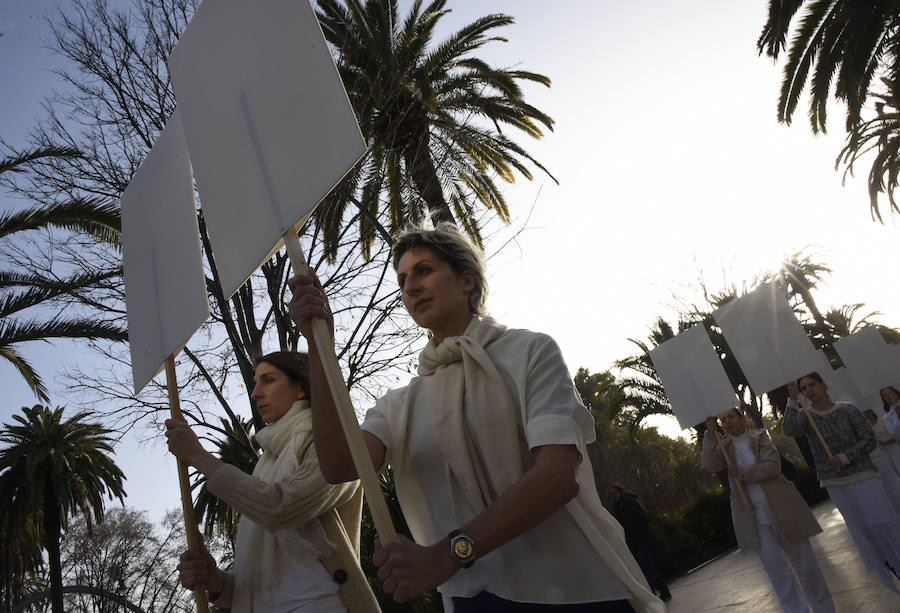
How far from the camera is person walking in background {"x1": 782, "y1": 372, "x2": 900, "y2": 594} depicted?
6.19m

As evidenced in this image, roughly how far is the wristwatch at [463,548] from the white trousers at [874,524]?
20.2 ft

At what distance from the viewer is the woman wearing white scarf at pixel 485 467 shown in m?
1.49

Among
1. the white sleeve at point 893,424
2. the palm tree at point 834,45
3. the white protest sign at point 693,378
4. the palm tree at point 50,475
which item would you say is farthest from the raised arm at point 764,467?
the palm tree at point 50,475

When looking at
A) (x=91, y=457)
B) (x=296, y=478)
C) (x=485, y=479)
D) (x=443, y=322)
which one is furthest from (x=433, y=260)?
(x=91, y=457)

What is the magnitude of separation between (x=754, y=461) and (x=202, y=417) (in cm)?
633

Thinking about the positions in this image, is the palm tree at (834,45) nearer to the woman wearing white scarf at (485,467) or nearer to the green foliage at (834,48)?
the green foliage at (834,48)

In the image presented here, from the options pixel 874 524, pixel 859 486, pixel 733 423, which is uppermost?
pixel 733 423

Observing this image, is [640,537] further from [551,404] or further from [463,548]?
[463,548]

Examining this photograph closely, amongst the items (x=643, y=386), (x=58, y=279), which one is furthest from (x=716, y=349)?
(x=58, y=279)

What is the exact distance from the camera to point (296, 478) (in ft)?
9.19

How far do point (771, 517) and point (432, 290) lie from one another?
17.2 ft

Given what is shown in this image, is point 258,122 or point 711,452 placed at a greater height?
point 258,122

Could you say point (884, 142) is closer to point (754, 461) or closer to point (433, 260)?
point (754, 461)

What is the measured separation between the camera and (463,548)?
1440mm
